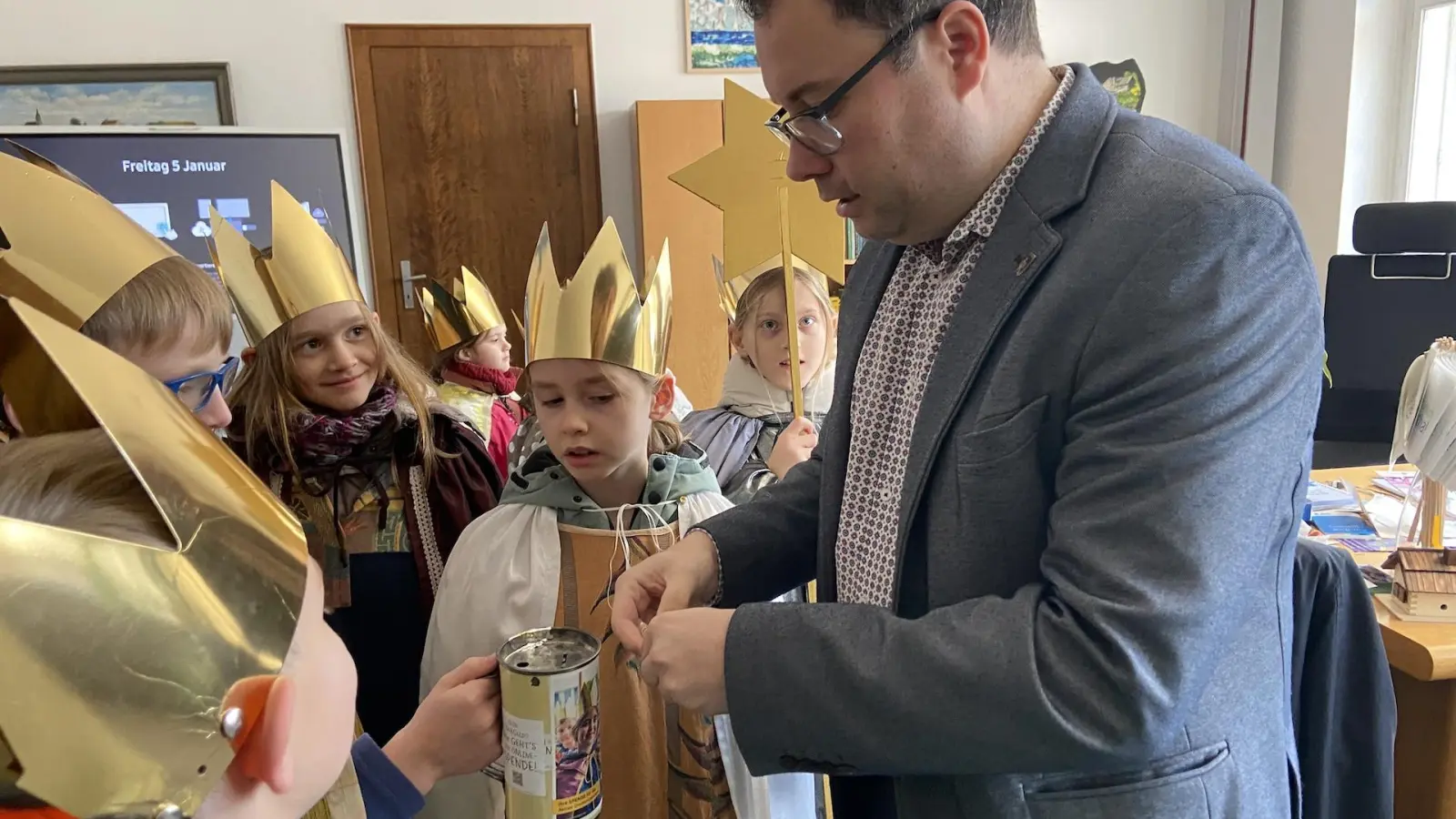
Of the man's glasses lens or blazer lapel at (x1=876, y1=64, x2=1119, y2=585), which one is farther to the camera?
the man's glasses lens

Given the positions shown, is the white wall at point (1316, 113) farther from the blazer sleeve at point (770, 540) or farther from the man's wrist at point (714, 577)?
the man's wrist at point (714, 577)

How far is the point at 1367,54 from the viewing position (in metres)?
3.81

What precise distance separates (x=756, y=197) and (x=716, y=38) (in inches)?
123

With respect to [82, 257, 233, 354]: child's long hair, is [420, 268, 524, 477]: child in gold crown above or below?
below

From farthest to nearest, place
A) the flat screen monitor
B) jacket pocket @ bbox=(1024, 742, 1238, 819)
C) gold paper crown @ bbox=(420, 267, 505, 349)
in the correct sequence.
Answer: the flat screen monitor < gold paper crown @ bbox=(420, 267, 505, 349) < jacket pocket @ bbox=(1024, 742, 1238, 819)

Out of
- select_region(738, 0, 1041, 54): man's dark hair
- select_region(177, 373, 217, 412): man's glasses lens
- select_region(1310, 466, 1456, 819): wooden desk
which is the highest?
select_region(738, 0, 1041, 54): man's dark hair

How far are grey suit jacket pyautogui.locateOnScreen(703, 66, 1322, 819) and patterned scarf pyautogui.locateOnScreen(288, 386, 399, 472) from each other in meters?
1.10

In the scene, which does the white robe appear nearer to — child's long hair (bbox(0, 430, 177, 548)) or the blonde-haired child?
the blonde-haired child

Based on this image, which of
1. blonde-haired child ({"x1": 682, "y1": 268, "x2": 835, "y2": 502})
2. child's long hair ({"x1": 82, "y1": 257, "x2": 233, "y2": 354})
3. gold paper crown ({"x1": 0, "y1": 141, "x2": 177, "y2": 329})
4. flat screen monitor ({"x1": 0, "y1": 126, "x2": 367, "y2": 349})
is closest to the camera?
gold paper crown ({"x1": 0, "y1": 141, "x2": 177, "y2": 329})

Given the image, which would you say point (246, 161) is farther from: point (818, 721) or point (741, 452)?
point (818, 721)

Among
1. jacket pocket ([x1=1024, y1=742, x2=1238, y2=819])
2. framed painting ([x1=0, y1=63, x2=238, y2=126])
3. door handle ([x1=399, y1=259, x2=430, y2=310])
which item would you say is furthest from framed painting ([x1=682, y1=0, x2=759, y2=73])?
jacket pocket ([x1=1024, y1=742, x2=1238, y2=819])

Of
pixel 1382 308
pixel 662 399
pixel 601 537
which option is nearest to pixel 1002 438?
pixel 601 537

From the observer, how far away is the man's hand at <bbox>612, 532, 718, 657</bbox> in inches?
39.0

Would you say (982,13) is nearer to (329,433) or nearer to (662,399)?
(662,399)
